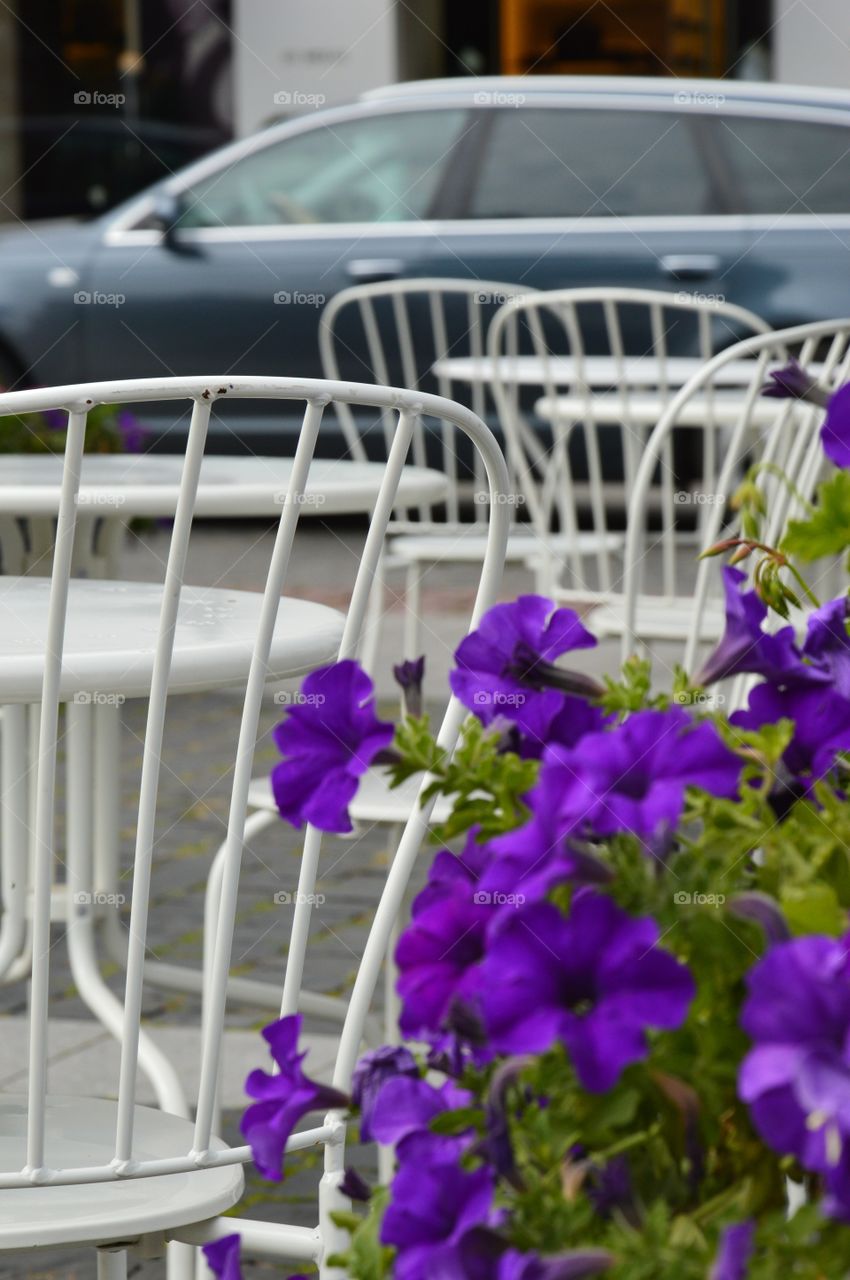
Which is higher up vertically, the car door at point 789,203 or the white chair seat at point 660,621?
the car door at point 789,203

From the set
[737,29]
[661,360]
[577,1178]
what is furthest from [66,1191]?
[737,29]

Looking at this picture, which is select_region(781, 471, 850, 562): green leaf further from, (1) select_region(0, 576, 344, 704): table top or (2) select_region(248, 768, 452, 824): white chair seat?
(2) select_region(248, 768, 452, 824): white chair seat

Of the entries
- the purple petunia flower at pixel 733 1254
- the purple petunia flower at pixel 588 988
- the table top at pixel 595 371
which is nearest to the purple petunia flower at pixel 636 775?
the purple petunia flower at pixel 588 988

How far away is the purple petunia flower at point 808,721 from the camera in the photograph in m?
0.83

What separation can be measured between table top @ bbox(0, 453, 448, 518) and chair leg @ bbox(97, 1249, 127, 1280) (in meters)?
0.73

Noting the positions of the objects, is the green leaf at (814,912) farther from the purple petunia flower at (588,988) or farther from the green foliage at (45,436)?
the green foliage at (45,436)

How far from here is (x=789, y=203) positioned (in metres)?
7.37

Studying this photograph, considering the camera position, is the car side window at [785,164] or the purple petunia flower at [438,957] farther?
the car side window at [785,164]

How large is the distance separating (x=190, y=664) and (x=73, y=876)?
0.77m

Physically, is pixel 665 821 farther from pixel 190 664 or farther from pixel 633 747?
pixel 190 664

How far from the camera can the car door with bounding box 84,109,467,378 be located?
7.48 meters

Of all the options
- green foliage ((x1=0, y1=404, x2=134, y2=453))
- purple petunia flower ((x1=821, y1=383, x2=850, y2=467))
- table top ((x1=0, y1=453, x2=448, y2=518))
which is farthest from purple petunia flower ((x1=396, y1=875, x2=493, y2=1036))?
green foliage ((x1=0, y1=404, x2=134, y2=453))

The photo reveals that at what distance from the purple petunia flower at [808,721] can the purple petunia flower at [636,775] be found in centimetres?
9

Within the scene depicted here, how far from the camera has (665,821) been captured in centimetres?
71
